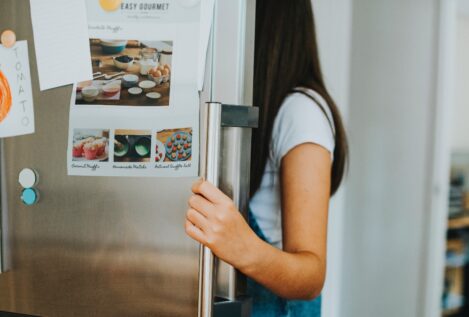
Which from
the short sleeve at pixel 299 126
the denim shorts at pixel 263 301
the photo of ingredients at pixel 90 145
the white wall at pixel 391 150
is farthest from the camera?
the white wall at pixel 391 150

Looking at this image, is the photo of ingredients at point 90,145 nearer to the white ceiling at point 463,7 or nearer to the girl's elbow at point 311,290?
the girl's elbow at point 311,290

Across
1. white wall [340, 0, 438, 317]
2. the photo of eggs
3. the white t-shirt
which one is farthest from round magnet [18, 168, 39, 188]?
white wall [340, 0, 438, 317]

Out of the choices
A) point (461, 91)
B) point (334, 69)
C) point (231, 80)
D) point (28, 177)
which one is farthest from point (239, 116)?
point (461, 91)

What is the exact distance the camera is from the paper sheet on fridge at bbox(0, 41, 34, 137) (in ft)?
3.00

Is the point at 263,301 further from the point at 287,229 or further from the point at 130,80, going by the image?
the point at 130,80

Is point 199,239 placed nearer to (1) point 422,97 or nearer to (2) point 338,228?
(2) point 338,228

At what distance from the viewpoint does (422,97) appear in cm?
249

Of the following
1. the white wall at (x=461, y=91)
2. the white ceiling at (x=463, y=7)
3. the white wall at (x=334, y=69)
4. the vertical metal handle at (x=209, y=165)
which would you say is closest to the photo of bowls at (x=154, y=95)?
the vertical metal handle at (x=209, y=165)

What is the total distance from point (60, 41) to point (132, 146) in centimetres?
24

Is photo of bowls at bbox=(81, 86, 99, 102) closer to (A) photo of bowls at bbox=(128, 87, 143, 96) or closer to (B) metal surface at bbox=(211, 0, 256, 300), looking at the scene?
(A) photo of bowls at bbox=(128, 87, 143, 96)

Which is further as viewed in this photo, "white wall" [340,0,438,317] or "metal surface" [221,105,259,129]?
"white wall" [340,0,438,317]

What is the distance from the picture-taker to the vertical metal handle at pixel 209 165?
0.76 m

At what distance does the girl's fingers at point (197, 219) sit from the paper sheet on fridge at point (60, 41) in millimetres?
303

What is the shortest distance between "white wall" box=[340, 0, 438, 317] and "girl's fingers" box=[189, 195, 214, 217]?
1672 mm
